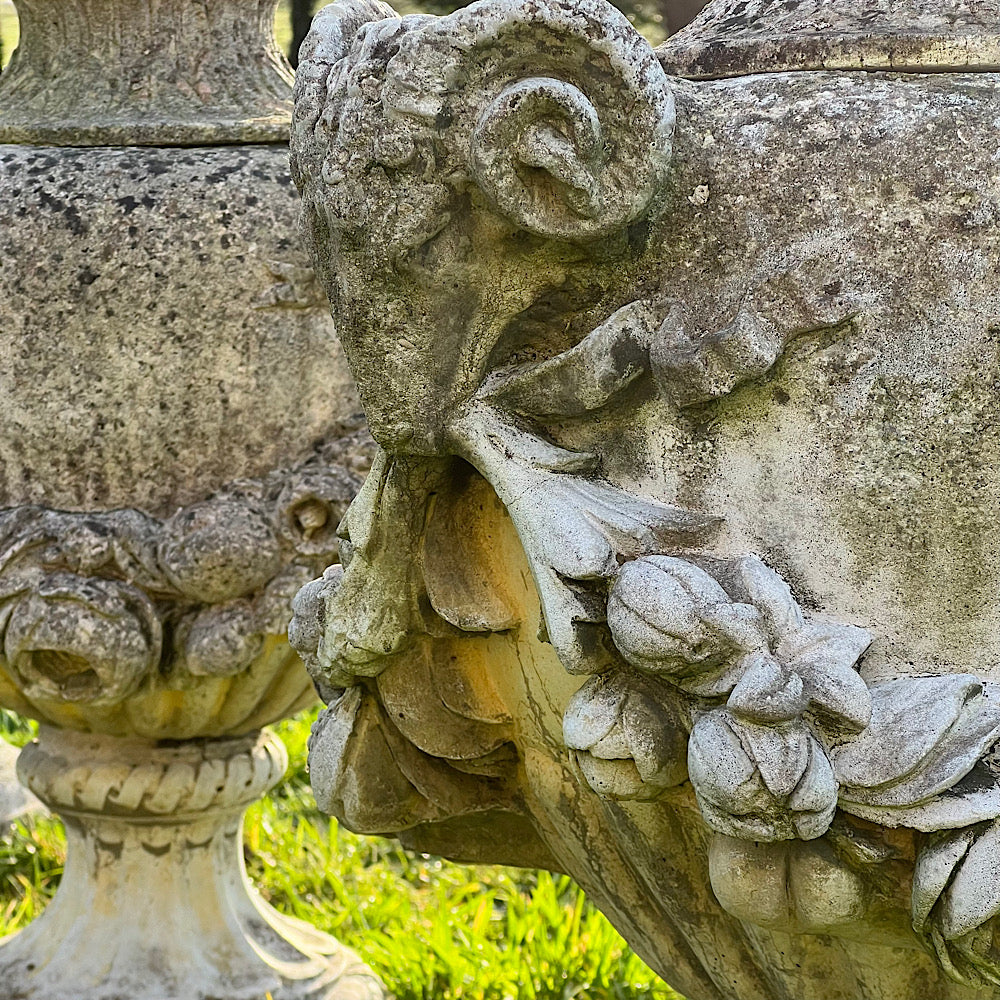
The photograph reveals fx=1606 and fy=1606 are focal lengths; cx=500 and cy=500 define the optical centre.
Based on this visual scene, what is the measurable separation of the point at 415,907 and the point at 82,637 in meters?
1.21

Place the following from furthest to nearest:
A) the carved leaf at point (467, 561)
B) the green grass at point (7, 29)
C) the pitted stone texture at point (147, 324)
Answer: the green grass at point (7, 29) → the pitted stone texture at point (147, 324) → the carved leaf at point (467, 561)

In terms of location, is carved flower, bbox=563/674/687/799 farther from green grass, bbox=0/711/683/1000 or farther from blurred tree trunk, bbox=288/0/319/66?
blurred tree trunk, bbox=288/0/319/66

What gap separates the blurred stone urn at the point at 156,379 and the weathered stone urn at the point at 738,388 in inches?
32.4

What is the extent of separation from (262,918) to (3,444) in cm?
92

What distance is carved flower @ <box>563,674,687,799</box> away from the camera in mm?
1144

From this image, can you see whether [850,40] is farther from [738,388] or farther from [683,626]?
[683,626]

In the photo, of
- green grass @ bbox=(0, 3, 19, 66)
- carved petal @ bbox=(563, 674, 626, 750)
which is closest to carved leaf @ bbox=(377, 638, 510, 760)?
carved petal @ bbox=(563, 674, 626, 750)

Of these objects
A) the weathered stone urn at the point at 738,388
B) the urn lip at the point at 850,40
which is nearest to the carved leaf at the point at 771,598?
the weathered stone urn at the point at 738,388

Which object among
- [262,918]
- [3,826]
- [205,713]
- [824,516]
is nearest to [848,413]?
[824,516]

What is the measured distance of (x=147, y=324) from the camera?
2033 mm

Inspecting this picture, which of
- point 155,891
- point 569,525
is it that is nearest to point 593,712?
point 569,525

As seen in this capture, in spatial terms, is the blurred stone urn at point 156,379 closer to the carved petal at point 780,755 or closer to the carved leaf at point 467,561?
the carved leaf at point 467,561

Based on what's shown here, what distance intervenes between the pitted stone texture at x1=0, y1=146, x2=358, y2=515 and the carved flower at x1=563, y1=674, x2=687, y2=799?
102 centimetres

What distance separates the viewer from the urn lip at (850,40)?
117 centimetres
